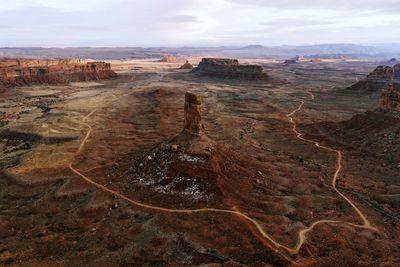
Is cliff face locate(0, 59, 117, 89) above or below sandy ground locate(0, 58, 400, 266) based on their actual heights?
above

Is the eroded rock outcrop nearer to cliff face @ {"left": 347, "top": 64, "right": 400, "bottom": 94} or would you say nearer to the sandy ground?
the sandy ground

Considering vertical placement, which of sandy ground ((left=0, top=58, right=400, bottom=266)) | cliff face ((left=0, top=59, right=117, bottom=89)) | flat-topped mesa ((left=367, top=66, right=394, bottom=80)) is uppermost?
flat-topped mesa ((left=367, top=66, right=394, bottom=80))

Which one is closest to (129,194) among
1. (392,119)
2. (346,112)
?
(392,119)

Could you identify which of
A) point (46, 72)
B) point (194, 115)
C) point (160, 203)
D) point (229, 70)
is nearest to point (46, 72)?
point (46, 72)

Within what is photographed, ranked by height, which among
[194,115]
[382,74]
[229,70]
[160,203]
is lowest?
[160,203]

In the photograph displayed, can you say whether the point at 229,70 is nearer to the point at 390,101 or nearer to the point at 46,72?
the point at 46,72

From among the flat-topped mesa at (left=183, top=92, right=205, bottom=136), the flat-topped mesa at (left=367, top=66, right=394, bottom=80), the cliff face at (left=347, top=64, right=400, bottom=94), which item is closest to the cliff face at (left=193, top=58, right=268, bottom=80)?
the cliff face at (left=347, top=64, right=400, bottom=94)

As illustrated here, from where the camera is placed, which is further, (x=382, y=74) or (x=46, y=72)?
(x=46, y=72)

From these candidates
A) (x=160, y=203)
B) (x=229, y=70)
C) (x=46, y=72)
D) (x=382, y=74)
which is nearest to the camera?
(x=160, y=203)
